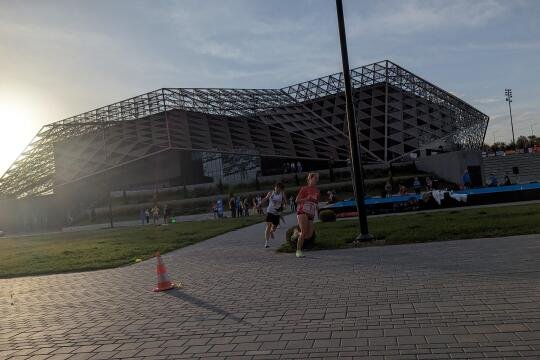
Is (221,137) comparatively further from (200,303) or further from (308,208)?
(200,303)

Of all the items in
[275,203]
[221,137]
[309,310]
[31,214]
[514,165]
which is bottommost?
[309,310]

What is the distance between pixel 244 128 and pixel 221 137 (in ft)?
14.1

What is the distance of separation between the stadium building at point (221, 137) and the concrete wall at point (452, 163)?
11632 millimetres

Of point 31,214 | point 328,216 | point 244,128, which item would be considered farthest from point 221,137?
point 328,216

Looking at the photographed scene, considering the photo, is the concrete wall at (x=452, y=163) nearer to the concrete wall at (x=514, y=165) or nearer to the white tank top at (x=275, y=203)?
the concrete wall at (x=514, y=165)

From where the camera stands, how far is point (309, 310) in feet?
19.7

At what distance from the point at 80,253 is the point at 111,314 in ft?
34.6

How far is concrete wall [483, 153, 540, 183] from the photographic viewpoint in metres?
44.7

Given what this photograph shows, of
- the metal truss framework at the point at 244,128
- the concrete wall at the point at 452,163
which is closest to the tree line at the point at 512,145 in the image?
the metal truss framework at the point at 244,128

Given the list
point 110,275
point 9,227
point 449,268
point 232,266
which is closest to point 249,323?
point 449,268

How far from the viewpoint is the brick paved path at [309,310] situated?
15.1 ft

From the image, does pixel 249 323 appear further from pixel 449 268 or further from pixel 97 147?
pixel 97 147

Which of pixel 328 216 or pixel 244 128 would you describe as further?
pixel 244 128

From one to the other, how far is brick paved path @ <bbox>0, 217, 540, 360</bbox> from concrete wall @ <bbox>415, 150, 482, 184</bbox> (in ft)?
113
